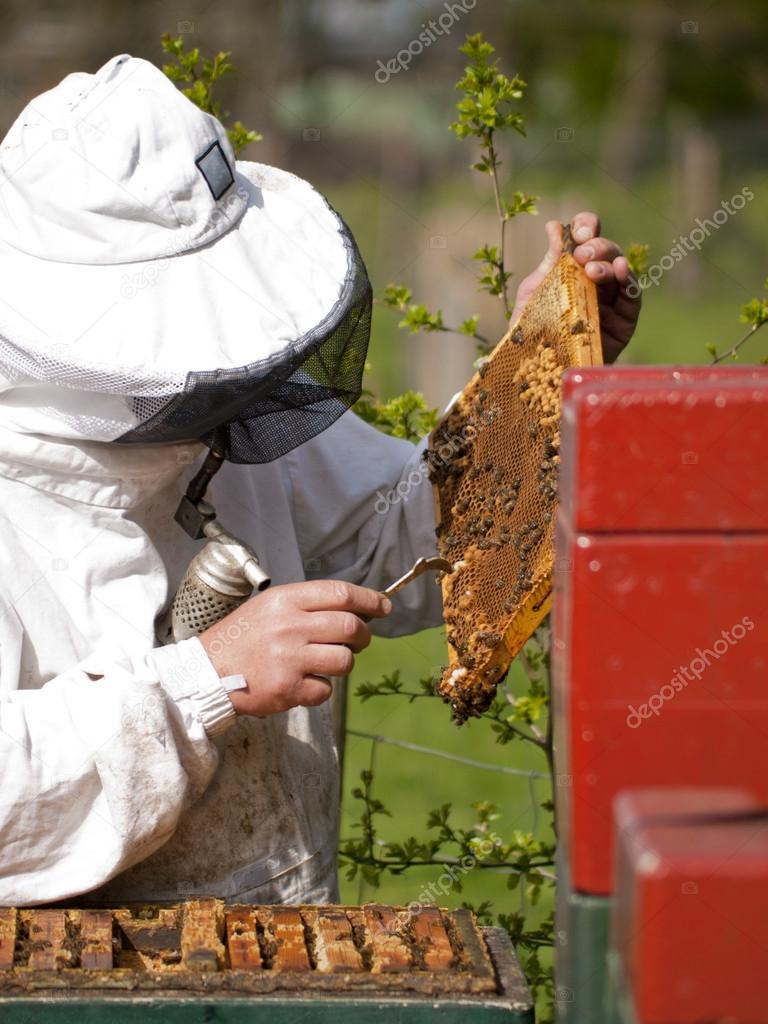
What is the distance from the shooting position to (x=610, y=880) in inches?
45.5

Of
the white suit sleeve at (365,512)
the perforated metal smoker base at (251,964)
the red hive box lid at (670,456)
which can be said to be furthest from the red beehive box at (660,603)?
the white suit sleeve at (365,512)

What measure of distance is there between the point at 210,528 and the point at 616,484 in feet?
3.17

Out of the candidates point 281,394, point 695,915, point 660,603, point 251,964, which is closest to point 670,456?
point 660,603

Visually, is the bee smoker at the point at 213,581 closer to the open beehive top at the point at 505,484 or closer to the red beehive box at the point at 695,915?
the open beehive top at the point at 505,484

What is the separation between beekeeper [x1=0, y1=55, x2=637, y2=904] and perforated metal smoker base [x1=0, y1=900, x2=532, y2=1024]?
167mm

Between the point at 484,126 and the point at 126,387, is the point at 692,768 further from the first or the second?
the point at 484,126

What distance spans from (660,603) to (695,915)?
301 millimetres

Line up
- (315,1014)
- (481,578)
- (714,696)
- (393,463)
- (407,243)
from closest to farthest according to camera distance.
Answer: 1. (714,696)
2. (315,1014)
3. (481,578)
4. (393,463)
5. (407,243)

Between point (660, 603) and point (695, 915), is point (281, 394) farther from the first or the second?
point (695, 915)

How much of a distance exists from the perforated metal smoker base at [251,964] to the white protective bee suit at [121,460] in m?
0.16

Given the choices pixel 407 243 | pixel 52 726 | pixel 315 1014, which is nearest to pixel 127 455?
pixel 52 726

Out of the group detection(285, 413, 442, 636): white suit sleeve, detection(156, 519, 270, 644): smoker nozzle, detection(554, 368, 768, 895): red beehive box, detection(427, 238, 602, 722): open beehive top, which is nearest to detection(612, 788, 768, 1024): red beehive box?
detection(554, 368, 768, 895): red beehive box

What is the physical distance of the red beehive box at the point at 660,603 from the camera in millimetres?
1110

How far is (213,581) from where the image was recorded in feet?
6.35
